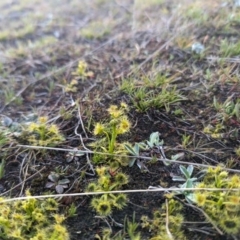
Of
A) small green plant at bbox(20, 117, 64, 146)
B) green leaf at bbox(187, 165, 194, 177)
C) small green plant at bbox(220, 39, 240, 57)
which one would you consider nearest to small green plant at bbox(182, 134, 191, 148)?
green leaf at bbox(187, 165, 194, 177)

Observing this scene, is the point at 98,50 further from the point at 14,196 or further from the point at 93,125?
the point at 14,196

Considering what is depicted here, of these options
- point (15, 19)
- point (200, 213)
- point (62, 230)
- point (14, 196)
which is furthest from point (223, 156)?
point (15, 19)

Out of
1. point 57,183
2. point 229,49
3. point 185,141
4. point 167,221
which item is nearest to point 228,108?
point 185,141

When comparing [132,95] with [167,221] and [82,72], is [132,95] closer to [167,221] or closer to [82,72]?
[82,72]

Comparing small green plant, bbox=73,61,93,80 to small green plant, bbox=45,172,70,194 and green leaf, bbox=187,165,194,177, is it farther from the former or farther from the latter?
green leaf, bbox=187,165,194,177

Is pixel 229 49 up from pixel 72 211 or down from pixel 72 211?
up
